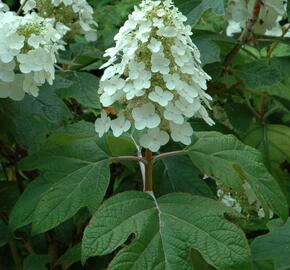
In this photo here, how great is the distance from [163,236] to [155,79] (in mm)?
297

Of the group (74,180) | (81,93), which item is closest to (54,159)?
(74,180)

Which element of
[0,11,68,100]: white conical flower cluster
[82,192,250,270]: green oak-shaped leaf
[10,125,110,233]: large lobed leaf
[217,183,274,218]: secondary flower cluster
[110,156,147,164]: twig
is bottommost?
[217,183,274,218]: secondary flower cluster

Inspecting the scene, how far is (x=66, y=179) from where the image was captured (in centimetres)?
140

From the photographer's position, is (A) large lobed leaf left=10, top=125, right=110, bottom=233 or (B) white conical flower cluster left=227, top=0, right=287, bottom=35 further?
(B) white conical flower cluster left=227, top=0, right=287, bottom=35

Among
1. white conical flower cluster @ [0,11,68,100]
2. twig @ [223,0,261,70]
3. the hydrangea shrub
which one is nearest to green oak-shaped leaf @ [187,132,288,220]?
the hydrangea shrub

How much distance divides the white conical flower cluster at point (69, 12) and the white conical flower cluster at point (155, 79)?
0.52 metres

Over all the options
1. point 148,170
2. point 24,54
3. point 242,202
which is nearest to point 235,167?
point 148,170

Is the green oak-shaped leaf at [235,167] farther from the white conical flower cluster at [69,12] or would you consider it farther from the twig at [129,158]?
the white conical flower cluster at [69,12]

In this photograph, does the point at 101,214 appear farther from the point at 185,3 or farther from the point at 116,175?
the point at 185,3

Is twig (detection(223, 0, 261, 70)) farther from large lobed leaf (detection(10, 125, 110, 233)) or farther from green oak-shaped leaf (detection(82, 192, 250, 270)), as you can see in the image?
green oak-shaped leaf (detection(82, 192, 250, 270))

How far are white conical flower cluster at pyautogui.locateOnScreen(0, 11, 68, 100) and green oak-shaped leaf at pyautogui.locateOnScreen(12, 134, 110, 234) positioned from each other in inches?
5.5

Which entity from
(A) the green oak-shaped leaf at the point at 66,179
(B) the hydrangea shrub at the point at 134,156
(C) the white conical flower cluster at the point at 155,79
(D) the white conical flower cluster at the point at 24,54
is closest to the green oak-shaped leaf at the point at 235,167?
(B) the hydrangea shrub at the point at 134,156

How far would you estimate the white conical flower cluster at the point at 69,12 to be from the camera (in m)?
1.86

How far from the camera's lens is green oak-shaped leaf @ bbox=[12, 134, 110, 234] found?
1.33 meters
